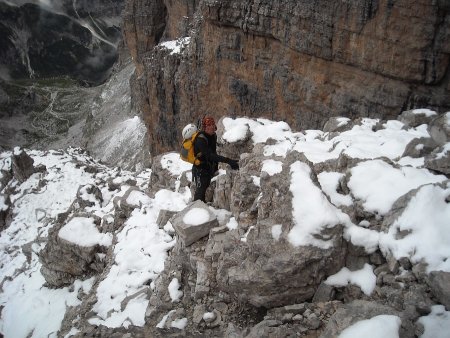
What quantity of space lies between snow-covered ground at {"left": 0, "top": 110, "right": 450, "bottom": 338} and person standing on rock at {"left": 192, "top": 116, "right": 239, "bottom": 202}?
1585 millimetres

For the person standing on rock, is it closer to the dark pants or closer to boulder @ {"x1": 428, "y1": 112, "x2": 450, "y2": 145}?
the dark pants

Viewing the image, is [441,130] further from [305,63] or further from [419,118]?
[305,63]

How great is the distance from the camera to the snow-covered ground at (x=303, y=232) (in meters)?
6.14

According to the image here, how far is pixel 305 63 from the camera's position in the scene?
79.8 feet

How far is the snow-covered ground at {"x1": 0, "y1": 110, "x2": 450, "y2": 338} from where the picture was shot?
614 centimetres

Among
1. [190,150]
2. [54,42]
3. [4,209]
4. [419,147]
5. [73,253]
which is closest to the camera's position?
[419,147]

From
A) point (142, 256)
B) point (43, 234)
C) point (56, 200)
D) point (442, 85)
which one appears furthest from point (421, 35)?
point (56, 200)

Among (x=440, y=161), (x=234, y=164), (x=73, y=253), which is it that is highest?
(x=440, y=161)

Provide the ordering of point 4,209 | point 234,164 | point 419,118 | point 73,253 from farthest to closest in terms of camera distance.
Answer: point 4,209 < point 73,253 < point 419,118 < point 234,164

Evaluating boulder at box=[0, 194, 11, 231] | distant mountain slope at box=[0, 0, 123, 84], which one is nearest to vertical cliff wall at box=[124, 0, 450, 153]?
boulder at box=[0, 194, 11, 231]

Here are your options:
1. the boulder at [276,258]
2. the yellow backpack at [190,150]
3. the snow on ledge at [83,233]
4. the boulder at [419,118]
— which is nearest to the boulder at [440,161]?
the boulder at [276,258]

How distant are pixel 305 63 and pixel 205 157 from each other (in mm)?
16603

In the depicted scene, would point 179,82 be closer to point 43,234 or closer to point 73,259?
point 43,234

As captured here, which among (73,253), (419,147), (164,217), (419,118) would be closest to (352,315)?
(419,147)
